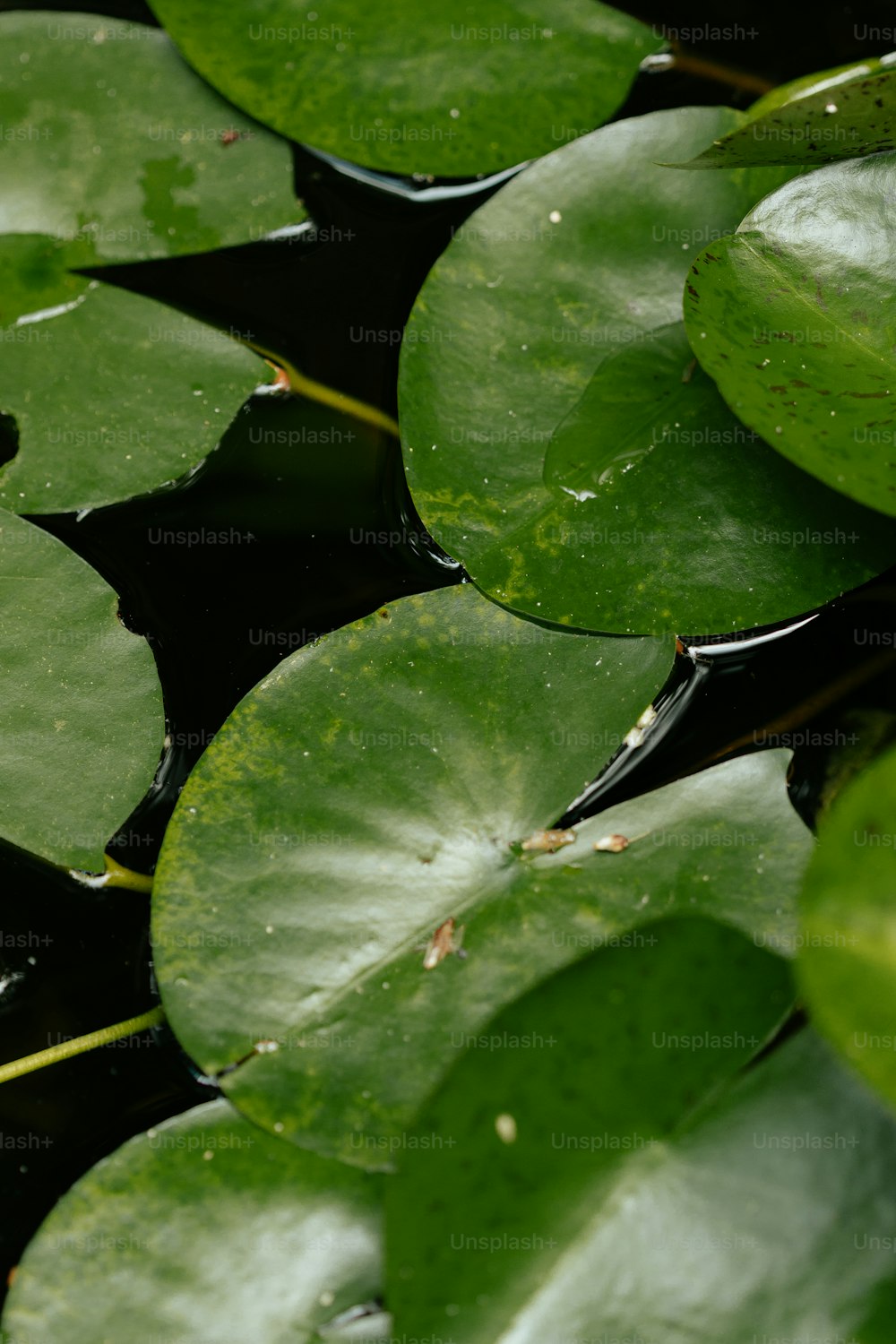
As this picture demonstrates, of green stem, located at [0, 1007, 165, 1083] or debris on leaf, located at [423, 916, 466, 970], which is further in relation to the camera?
green stem, located at [0, 1007, 165, 1083]

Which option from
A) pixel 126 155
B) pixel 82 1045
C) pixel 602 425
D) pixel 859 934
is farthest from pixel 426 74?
pixel 82 1045

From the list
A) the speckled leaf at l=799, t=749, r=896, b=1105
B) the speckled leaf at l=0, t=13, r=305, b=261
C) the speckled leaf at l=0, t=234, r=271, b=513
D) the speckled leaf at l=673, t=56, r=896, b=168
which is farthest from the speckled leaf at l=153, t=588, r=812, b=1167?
the speckled leaf at l=0, t=13, r=305, b=261

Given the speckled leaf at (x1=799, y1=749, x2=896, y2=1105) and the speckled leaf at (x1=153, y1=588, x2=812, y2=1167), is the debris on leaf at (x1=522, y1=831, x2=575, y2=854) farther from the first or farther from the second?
the speckled leaf at (x1=799, y1=749, x2=896, y2=1105)

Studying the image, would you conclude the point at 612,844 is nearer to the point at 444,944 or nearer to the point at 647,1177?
the point at 444,944

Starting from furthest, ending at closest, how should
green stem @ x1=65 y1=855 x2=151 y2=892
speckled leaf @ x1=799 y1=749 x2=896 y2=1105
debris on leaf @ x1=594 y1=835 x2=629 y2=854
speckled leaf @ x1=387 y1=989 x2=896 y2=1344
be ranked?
green stem @ x1=65 y1=855 x2=151 y2=892
debris on leaf @ x1=594 y1=835 x2=629 y2=854
speckled leaf @ x1=387 y1=989 x2=896 y2=1344
speckled leaf @ x1=799 y1=749 x2=896 y2=1105

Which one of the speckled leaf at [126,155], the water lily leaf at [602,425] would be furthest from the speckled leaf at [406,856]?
the speckled leaf at [126,155]

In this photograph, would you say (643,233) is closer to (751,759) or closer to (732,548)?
(732,548)
